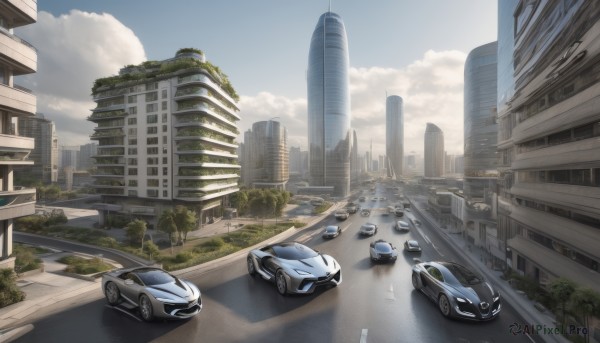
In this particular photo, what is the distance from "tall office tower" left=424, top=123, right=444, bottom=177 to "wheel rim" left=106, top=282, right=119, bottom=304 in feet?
680

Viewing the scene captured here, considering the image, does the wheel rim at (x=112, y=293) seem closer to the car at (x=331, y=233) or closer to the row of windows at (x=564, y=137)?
the car at (x=331, y=233)

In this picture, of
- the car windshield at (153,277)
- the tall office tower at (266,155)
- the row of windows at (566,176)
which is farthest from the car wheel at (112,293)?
the tall office tower at (266,155)

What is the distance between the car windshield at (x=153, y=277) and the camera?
9.56m

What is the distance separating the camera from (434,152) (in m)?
195

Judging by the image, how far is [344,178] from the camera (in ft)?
444

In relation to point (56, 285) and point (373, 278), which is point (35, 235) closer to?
point (56, 285)

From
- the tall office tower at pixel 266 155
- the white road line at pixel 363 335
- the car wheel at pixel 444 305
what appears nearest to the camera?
the white road line at pixel 363 335

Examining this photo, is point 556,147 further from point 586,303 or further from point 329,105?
point 329,105

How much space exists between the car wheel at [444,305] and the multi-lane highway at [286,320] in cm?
23

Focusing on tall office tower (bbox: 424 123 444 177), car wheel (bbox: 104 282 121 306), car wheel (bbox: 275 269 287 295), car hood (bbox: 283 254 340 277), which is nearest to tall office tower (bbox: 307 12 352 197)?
tall office tower (bbox: 424 123 444 177)

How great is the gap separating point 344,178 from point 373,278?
122 m

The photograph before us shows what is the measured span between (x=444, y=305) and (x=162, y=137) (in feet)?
149

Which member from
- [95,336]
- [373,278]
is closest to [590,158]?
[373,278]

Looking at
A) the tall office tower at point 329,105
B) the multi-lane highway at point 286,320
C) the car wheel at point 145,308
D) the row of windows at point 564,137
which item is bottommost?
the multi-lane highway at point 286,320
